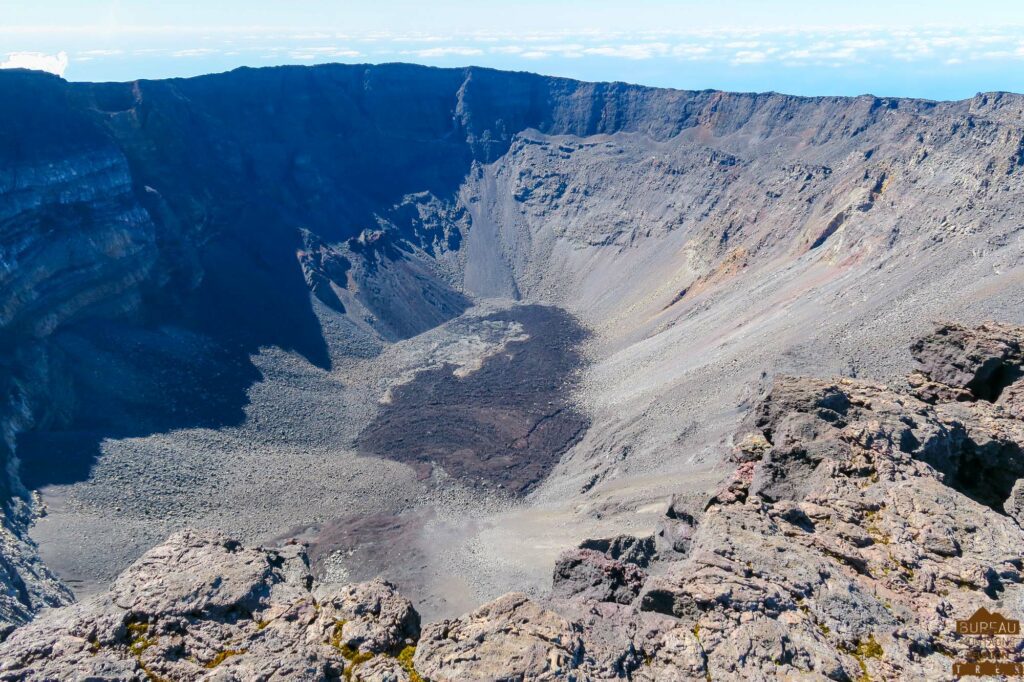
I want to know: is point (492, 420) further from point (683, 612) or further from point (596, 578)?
point (683, 612)

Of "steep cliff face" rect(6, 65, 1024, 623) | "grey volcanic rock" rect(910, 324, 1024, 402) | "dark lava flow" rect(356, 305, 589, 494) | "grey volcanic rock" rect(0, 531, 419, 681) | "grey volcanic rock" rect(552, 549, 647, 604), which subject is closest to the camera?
"grey volcanic rock" rect(0, 531, 419, 681)

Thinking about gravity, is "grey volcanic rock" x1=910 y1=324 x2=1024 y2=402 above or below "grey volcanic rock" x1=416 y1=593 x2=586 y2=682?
above

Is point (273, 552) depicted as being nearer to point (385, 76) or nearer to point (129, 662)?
point (129, 662)

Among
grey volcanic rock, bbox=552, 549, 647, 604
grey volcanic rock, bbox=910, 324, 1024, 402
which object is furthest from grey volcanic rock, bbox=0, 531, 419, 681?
grey volcanic rock, bbox=910, 324, 1024, 402

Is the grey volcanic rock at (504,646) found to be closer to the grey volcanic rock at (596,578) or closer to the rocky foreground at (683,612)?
the rocky foreground at (683,612)

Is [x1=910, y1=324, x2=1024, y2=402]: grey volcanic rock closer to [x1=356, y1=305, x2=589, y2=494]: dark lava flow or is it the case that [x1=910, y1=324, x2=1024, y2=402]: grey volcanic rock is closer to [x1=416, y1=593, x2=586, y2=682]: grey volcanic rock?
[x1=416, y1=593, x2=586, y2=682]: grey volcanic rock

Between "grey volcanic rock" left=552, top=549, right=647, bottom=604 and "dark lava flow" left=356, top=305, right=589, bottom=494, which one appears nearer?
"grey volcanic rock" left=552, top=549, right=647, bottom=604

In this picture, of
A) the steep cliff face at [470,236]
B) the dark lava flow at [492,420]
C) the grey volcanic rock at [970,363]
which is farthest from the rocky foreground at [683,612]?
the dark lava flow at [492,420]
